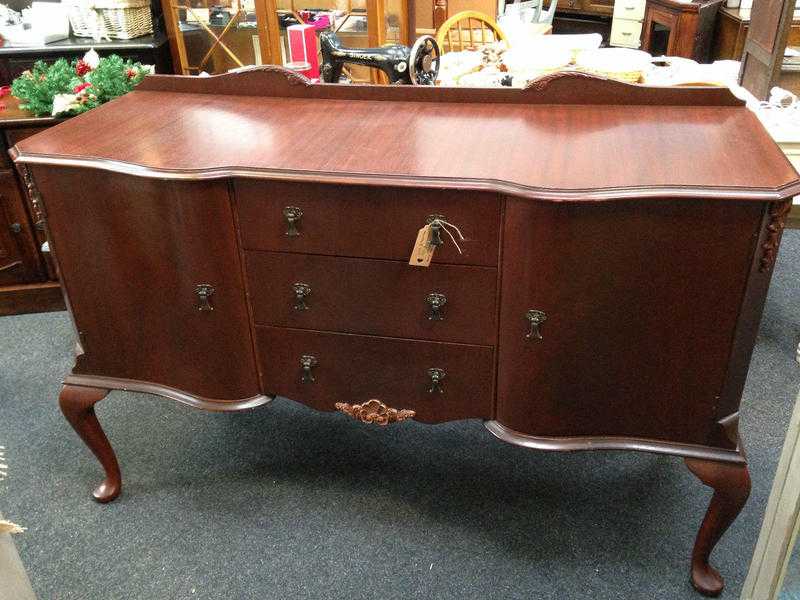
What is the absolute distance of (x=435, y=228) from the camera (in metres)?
1.15

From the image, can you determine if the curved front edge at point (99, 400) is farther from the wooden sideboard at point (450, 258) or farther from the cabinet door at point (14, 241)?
A: the cabinet door at point (14, 241)

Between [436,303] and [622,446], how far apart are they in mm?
443

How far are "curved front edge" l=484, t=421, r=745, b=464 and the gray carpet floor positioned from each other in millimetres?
354

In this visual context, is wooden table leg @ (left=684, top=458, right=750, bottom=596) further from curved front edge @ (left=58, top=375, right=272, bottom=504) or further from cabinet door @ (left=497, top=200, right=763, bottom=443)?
curved front edge @ (left=58, top=375, right=272, bottom=504)

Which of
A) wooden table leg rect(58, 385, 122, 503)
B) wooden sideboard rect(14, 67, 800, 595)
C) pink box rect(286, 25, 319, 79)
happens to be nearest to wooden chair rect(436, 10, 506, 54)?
pink box rect(286, 25, 319, 79)

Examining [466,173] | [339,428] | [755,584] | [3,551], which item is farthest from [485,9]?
[3,551]

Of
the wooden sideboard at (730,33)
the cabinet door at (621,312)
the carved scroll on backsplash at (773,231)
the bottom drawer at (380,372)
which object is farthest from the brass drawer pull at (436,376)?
the wooden sideboard at (730,33)

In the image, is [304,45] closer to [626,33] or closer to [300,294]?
[300,294]

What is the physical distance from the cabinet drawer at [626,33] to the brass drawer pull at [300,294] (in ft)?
16.3

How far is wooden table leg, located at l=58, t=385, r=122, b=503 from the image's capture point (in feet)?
4.99

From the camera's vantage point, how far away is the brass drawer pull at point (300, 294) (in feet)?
4.21

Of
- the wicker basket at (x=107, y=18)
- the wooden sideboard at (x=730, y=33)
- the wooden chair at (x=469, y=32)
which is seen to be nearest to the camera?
the wicker basket at (x=107, y=18)

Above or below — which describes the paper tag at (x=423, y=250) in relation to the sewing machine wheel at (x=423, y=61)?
below

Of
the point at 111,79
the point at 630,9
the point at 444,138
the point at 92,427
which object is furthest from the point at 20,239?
the point at 630,9
